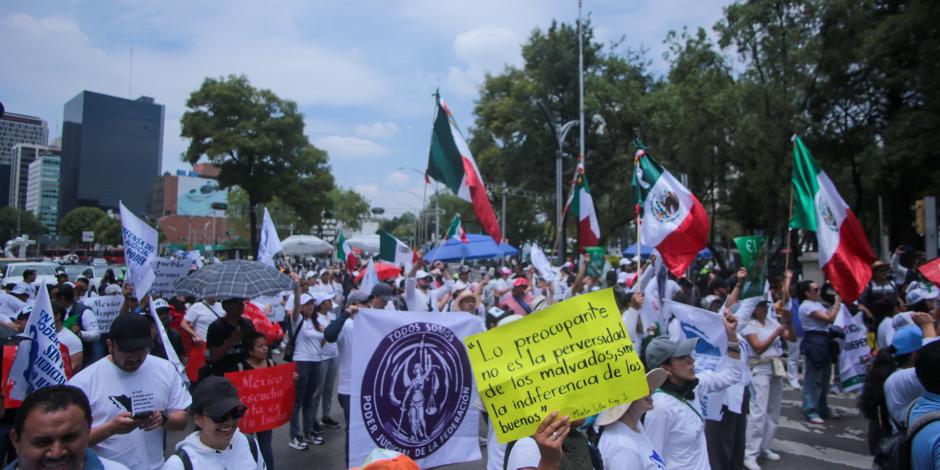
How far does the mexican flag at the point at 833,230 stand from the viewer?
729 centimetres

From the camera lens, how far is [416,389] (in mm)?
4605

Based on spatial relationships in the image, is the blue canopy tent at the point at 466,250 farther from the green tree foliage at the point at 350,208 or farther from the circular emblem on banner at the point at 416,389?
the green tree foliage at the point at 350,208

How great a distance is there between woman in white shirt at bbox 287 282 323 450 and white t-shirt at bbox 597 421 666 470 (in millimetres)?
4724

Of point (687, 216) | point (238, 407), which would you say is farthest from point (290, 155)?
point (238, 407)

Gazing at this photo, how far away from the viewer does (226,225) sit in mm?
119062

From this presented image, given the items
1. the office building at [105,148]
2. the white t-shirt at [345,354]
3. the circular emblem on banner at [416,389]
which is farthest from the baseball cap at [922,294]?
the office building at [105,148]

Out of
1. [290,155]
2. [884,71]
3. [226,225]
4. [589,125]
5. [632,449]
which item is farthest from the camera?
[226,225]

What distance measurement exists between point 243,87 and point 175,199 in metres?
93.8

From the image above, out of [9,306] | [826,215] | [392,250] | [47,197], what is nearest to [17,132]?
[9,306]

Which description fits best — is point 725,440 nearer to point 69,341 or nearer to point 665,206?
point 665,206

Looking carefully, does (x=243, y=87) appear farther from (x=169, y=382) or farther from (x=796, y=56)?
(x=169, y=382)

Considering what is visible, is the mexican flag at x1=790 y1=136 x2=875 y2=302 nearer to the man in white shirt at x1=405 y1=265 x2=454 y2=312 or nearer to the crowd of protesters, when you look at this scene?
the crowd of protesters

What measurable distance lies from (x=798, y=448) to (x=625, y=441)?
5352 mm

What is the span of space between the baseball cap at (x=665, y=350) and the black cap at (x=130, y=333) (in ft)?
9.75
